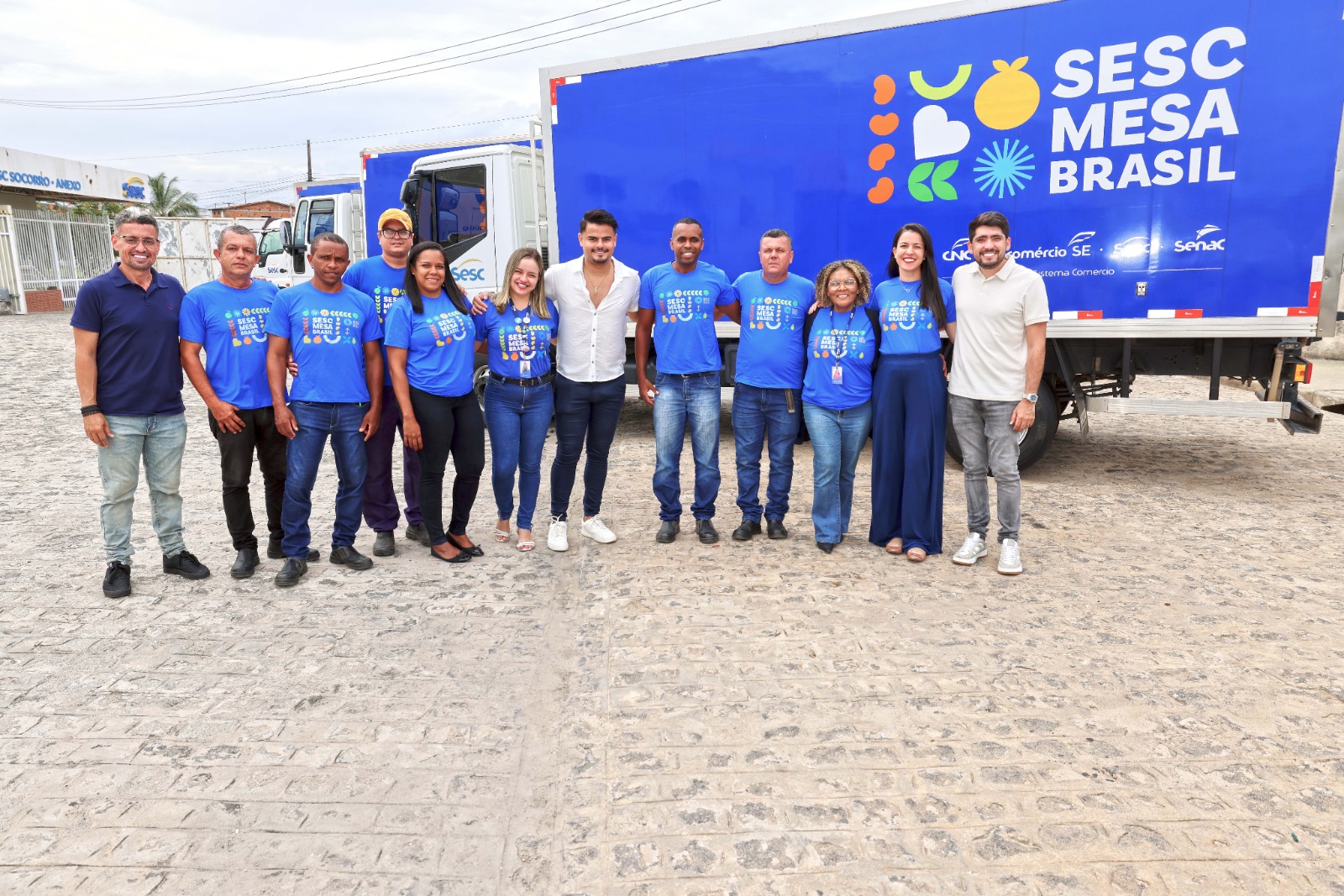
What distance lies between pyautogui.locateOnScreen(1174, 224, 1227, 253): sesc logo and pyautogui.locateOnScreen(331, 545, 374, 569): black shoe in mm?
5482

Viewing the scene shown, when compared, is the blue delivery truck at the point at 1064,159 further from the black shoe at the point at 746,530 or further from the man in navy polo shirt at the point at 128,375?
the man in navy polo shirt at the point at 128,375

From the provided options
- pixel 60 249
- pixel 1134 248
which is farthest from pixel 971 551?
pixel 60 249

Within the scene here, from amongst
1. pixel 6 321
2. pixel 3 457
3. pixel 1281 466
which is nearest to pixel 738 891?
pixel 1281 466

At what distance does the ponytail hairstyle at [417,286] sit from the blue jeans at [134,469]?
131cm

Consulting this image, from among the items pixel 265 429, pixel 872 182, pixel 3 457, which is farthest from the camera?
pixel 3 457

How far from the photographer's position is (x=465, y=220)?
8969 millimetres

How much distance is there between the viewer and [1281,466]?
7.04 m

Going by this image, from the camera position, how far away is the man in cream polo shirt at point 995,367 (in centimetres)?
434

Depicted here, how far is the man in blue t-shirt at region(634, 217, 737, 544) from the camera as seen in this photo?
4891 millimetres

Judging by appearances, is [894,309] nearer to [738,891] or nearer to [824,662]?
[824,662]

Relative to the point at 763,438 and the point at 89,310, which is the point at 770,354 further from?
the point at 89,310

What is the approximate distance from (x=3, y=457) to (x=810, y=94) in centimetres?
747

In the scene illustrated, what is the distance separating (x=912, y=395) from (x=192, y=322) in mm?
3651

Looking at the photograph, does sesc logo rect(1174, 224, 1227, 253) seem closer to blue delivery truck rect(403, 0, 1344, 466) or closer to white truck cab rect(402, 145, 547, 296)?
blue delivery truck rect(403, 0, 1344, 466)
